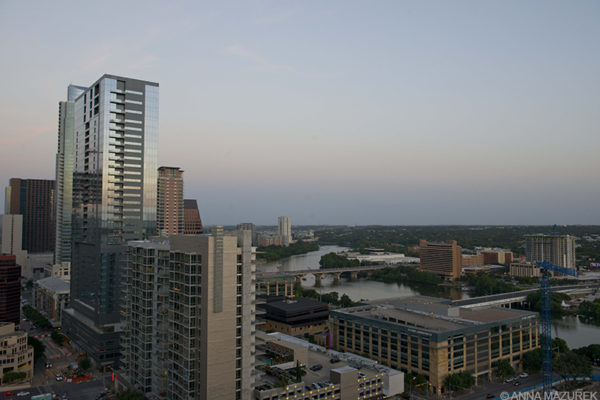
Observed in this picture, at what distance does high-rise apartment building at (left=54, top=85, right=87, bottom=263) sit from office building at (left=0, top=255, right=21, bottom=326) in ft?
63.5

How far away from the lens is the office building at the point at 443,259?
191ft

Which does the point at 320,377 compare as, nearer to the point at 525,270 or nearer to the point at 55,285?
the point at 55,285

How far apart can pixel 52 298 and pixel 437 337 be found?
28.7m

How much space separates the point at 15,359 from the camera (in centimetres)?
2028

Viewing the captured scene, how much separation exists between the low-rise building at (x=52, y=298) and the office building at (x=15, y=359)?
996cm

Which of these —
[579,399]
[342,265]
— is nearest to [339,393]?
[579,399]

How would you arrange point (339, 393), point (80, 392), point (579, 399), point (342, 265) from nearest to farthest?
point (339, 393)
point (579, 399)
point (80, 392)
point (342, 265)

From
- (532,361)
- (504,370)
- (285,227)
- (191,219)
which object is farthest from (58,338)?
(285,227)

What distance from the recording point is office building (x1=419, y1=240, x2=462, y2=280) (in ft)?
191

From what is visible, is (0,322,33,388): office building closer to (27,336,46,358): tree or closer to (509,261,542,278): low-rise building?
(27,336,46,358): tree

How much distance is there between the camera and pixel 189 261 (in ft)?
44.1

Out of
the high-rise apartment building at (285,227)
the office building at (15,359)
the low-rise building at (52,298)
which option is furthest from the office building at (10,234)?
the high-rise apartment building at (285,227)

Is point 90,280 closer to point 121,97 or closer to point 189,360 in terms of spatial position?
point 121,97

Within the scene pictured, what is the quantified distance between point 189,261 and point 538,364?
17.0 meters
